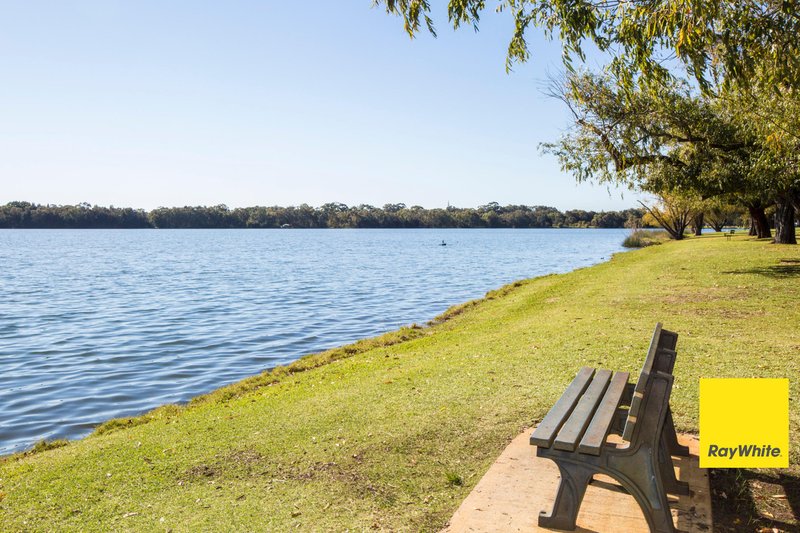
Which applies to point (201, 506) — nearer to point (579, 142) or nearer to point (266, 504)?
point (266, 504)

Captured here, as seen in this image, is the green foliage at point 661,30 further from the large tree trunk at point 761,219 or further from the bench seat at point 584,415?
the large tree trunk at point 761,219

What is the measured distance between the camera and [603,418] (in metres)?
4.67

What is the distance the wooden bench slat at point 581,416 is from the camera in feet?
13.8

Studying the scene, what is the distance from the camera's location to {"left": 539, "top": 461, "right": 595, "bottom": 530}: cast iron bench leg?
14.3ft

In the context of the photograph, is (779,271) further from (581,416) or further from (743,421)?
(581,416)

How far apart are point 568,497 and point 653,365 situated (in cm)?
114

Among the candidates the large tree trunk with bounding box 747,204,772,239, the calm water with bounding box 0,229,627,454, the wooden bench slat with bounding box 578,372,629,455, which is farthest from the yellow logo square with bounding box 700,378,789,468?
the large tree trunk with bounding box 747,204,772,239

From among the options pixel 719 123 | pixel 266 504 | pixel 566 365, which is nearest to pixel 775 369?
pixel 566 365

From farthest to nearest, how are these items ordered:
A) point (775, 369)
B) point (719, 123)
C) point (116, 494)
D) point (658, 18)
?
point (719, 123) < point (775, 369) < point (658, 18) < point (116, 494)

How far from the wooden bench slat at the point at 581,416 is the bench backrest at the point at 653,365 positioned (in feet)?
0.94

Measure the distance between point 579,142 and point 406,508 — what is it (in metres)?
18.9

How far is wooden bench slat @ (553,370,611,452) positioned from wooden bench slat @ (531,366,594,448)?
0.14 ft

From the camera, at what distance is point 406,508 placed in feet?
17.5

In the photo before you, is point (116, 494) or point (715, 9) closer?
point (116, 494)
